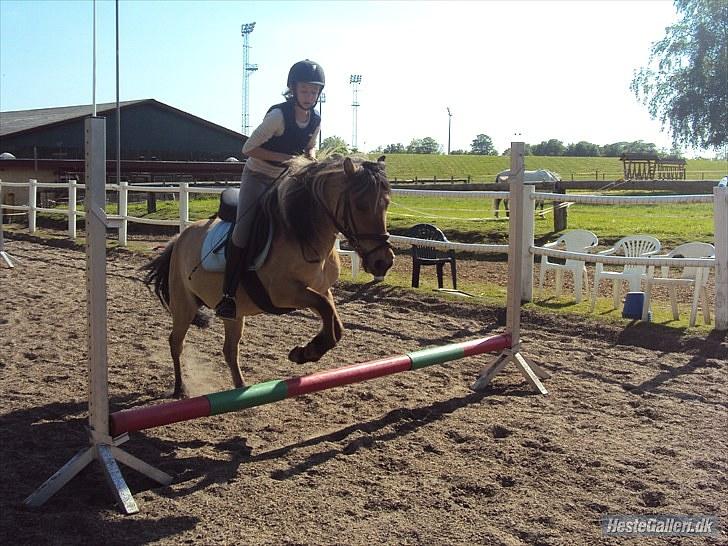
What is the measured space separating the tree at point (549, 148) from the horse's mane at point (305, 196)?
8908 cm

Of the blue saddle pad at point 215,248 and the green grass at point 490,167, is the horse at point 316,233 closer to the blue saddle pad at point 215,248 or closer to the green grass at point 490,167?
the blue saddle pad at point 215,248

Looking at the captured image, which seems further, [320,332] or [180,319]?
[180,319]

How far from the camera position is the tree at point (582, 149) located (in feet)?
305

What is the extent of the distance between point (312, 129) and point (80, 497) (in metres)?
2.88

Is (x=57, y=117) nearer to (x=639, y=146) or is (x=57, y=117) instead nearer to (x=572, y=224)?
(x=572, y=224)

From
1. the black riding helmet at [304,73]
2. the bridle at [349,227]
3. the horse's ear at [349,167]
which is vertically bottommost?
the bridle at [349,227]

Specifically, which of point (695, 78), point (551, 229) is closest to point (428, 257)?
point (551, 229)

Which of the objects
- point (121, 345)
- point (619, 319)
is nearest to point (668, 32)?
point (619, 319)

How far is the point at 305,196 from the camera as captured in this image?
16.0 feet

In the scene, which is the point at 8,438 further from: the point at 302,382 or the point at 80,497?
the point at 302,382

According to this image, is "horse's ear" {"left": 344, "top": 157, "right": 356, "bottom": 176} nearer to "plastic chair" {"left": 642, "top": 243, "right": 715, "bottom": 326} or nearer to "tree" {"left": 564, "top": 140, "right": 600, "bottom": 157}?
"plastic chair" {"left": 642, "top": 243, "right": 715, "bottom": 326}

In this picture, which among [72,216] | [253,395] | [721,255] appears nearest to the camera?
[253,395]

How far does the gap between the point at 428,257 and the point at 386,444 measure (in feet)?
23.5

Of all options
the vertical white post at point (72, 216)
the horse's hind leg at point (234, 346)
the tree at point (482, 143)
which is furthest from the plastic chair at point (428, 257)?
the tree at point (482, 143)
